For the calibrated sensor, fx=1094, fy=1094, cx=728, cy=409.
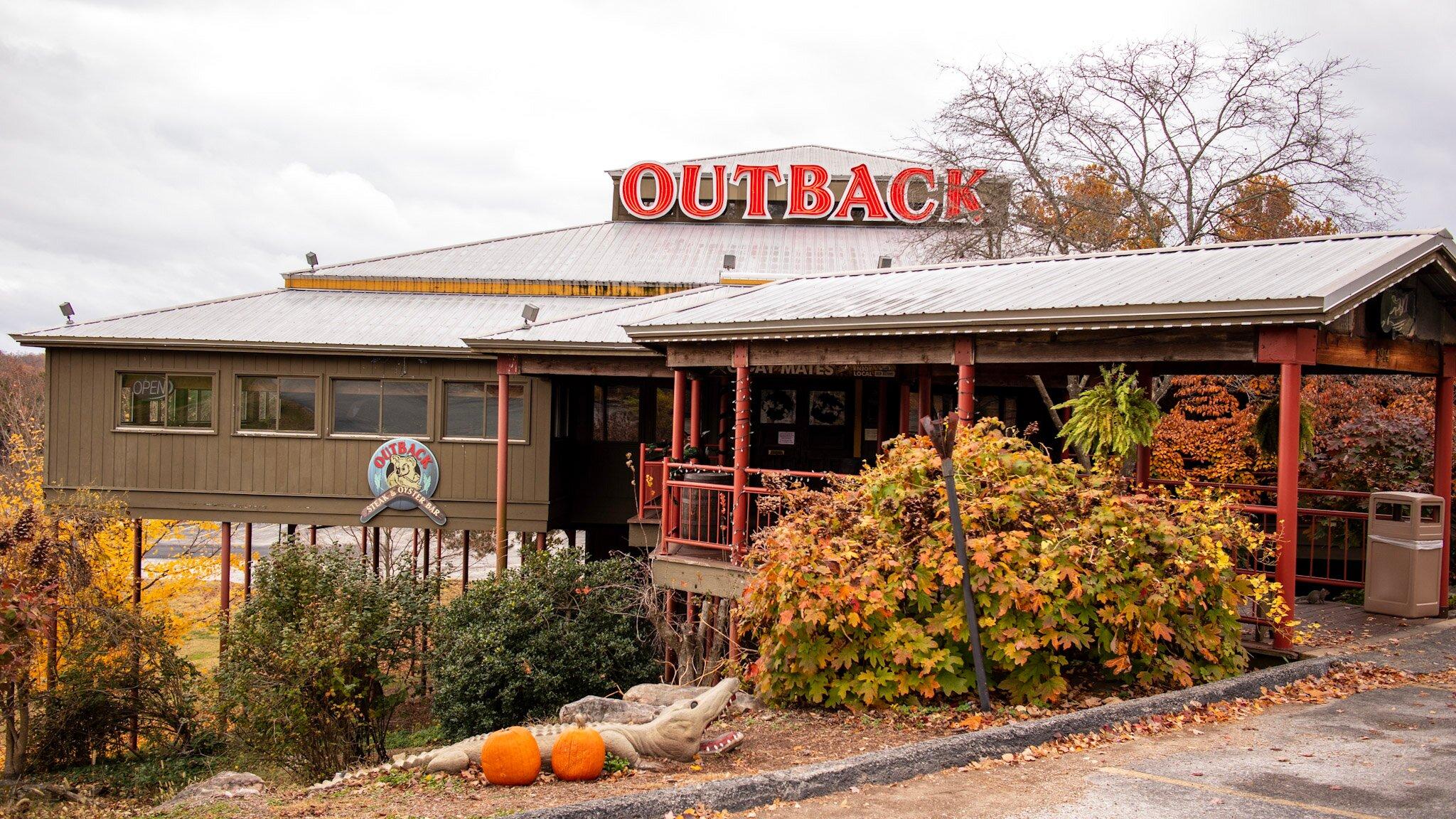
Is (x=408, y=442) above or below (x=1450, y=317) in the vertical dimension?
below

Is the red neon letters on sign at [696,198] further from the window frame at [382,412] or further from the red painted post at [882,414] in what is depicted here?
the window frame at [382,412]

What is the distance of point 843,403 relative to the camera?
18.0 meters

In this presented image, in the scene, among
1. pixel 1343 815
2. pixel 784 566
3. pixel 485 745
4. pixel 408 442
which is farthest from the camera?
pixel 408 442

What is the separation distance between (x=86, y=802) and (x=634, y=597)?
23.2ft

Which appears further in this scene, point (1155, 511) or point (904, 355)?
point (904, 355)

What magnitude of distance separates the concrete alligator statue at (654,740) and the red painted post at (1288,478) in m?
4.40

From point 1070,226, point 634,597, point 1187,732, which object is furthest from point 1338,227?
point 1187,732

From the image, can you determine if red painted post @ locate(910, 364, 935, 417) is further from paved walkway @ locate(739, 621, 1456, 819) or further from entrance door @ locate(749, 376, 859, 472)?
paved walkway @ locate(739, 621, 1456, 819)

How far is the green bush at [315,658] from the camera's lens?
479 inches

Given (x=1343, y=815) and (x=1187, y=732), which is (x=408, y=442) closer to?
(x=1187, y=732)

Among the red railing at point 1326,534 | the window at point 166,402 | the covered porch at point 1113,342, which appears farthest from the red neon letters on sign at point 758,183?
the red railing at point 1326,534

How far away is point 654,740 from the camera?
6.78 metres

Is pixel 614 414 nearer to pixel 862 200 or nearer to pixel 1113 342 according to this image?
pixel 862 200

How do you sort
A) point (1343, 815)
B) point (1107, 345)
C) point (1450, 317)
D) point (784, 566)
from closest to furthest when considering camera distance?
point (1343, 815), point (784, 566), point (1107, 345), point (1450, 317)
